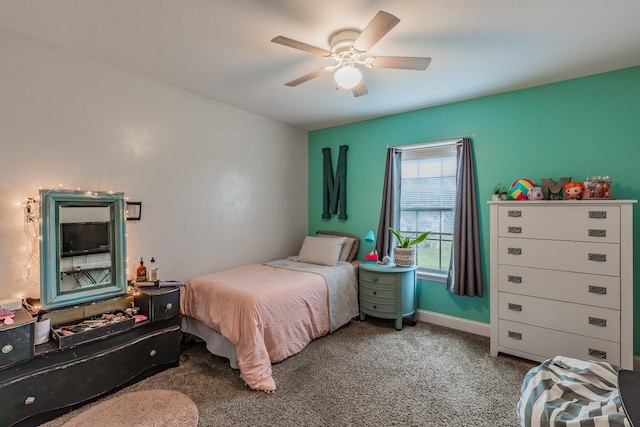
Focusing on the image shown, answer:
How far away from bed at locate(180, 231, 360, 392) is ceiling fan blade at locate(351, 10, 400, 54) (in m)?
1.98

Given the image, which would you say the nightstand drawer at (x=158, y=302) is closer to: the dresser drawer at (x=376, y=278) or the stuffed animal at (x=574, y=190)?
the dresser drawer at (x=376, y=278)

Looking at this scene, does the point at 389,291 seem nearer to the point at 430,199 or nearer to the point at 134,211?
the point at 430,199

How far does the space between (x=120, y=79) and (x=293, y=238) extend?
2739mm

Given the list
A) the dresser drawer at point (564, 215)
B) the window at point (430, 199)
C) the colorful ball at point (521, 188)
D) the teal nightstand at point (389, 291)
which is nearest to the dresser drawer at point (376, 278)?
the teal nightstand at point (389, 291)

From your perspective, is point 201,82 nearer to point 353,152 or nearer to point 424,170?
point 353,152

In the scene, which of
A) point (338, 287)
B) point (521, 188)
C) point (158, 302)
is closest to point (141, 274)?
point (158, 302)

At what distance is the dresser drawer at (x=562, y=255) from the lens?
91.0 inches

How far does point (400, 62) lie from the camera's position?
6.58 feet

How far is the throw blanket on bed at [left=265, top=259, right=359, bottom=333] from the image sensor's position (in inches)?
128

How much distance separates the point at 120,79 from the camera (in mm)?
2619

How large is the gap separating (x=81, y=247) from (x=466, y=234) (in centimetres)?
350

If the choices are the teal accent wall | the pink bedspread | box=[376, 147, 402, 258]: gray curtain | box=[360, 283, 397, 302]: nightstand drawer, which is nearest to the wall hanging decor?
the teal accent wall

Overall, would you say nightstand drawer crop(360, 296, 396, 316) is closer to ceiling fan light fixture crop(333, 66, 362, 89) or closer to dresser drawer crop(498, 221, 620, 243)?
dresser drawer crop(498, 221, 620, 243)

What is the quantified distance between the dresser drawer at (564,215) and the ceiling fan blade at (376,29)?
1.90m
